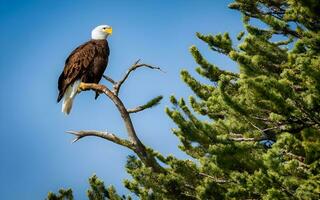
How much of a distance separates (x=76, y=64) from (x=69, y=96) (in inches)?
39.8

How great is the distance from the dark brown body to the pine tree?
7.58 feet

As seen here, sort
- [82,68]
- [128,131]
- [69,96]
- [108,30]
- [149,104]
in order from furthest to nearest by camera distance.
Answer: [108,30] → [82,68] → [69,96] → [128,131] → [149,104]

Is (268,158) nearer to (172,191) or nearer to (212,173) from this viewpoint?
(212,173)

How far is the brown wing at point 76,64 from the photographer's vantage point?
10.4 m

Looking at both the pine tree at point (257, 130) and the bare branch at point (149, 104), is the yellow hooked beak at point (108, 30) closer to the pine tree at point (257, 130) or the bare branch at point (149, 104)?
the pine tree at point (257, 130)

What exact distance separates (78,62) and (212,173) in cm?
460

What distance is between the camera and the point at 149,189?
→ 8.02m

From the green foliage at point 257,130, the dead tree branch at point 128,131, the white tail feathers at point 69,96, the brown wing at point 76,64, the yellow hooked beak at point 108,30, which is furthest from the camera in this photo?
the yellow hooked beak at point 108,30

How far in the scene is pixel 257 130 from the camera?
7582 millimetres

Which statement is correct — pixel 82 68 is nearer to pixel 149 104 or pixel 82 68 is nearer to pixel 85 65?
pixel 85 65

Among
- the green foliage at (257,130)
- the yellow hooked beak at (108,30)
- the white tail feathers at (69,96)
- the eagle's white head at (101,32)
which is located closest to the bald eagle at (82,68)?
the white tail feathers at (69,96)

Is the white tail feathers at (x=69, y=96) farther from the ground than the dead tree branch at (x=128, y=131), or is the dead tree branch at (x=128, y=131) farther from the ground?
the white tail feathers at (x=69, y=96)

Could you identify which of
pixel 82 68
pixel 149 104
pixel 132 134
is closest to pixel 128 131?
pixel 132 134

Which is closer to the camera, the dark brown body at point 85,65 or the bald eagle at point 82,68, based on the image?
the bald eagle at point 82,68
